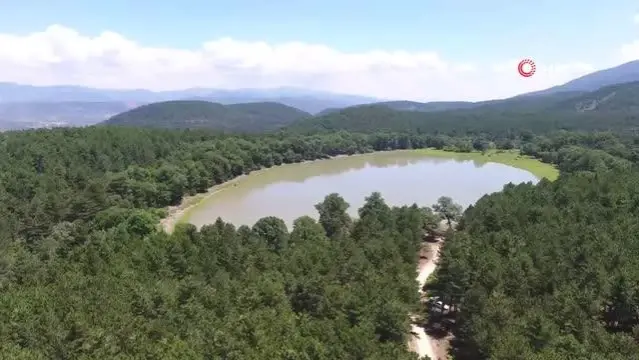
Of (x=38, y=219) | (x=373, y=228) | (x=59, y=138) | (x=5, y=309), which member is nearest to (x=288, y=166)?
(x=59, y=138)

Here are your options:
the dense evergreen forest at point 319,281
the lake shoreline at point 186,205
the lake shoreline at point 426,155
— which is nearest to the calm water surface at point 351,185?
the lake shoreline at point 186,205

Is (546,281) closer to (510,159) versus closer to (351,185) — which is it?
(351,185)

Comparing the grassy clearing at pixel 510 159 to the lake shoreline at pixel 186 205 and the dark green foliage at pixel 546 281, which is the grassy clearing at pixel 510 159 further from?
the dark green foliage at pixel 546 281

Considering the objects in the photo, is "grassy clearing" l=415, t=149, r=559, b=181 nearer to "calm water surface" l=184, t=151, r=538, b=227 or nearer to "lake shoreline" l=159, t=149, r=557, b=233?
"lake shoreline" l=159, t=149, r=557, b=233

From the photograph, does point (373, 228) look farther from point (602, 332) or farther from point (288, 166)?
point (288, 166)

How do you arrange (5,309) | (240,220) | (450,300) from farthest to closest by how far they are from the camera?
1. (240,220)
2. (450,300)
3. (5,309)
